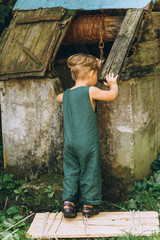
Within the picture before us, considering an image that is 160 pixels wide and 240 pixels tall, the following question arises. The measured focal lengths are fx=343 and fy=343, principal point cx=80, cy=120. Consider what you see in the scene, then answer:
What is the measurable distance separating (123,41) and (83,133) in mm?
1221

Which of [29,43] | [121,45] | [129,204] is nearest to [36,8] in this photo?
[29,43]

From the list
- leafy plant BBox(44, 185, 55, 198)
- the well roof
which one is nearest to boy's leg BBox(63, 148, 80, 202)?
leafy plant BBox(44, 185, 55, 198)

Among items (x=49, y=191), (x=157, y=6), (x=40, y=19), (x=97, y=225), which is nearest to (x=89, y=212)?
(x=97, y=225)

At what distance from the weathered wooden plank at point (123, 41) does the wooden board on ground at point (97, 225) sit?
1547 mm

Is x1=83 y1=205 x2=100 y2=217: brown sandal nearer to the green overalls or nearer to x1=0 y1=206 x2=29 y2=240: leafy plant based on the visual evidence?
the green overalls

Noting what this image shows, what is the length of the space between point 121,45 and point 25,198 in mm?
2210

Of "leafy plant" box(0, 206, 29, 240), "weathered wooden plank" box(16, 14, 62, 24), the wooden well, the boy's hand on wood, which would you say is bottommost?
"leafy plant" box(0, 206, 29, 240)

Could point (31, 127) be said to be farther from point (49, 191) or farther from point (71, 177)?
point (71, 177)

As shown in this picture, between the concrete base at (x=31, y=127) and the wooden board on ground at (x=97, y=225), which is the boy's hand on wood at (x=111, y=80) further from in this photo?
the wooden board on ground at (x=97, y=225)

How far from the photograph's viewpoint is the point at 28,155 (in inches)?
184

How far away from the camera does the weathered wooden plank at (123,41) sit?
154 inches

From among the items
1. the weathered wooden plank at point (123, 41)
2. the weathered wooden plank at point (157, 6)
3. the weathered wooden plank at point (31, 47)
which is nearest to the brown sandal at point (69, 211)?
the weathered wooden plank at point (123, 41)

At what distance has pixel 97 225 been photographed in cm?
350

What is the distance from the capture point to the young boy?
3.55 meters
